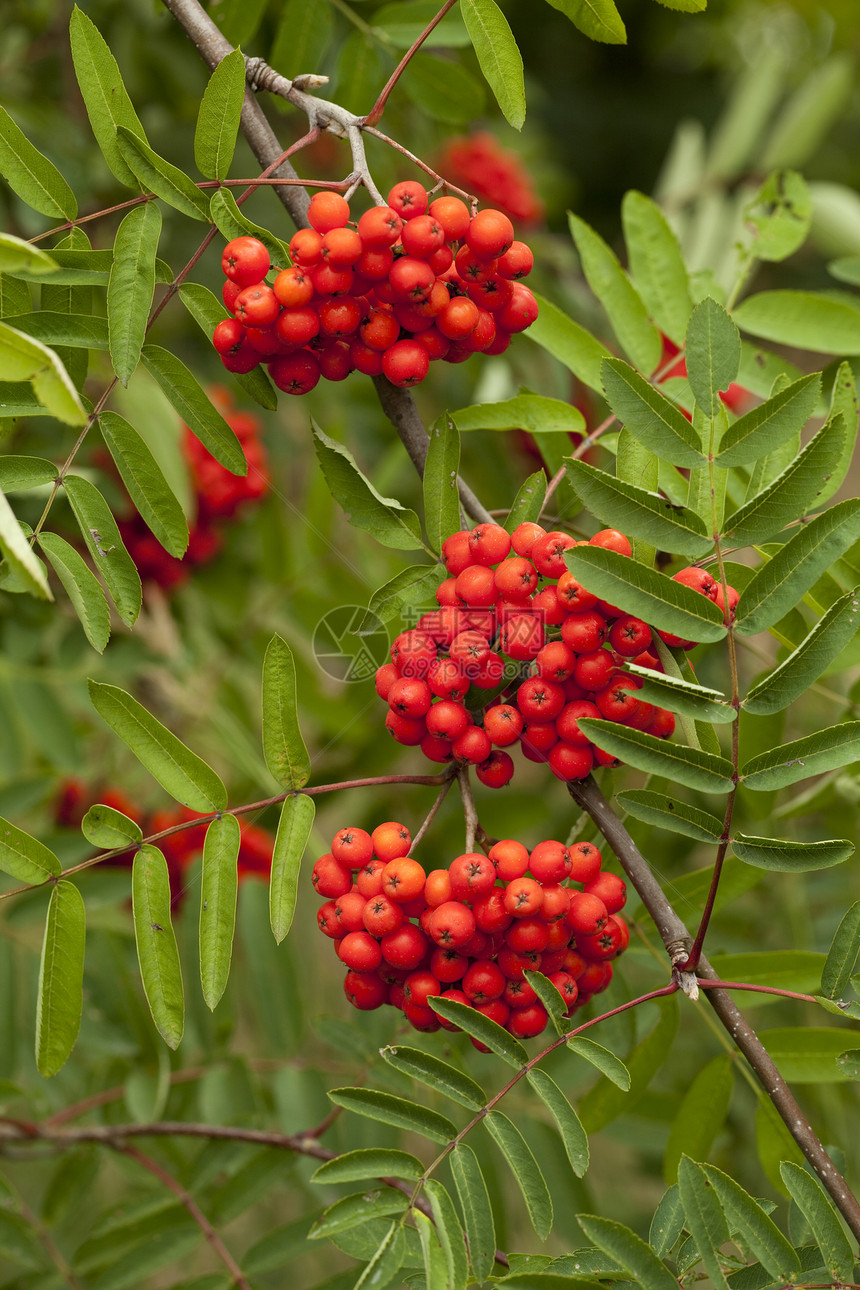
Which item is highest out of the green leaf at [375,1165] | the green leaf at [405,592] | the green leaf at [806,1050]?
the green leaf at [405,592]

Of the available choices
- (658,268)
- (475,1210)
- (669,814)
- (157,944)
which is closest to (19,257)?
(157,944)

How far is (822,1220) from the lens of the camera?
1.06 metres

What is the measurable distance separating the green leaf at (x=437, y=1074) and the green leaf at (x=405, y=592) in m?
0.54

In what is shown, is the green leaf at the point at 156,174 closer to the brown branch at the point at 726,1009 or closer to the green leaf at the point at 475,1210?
the brown branch at the point at 726,1009

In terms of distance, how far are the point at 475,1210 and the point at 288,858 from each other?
46 cm

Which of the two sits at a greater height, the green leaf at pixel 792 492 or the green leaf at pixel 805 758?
the green leaf at pixel 792 492

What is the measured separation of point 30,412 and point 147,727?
1.39 ft

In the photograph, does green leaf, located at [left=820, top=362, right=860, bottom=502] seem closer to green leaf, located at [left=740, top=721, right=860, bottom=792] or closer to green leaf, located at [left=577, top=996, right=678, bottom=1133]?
green leaf, located at [left=740, top=721, right=860, bottom=792]

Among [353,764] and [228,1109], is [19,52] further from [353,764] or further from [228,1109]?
[228,1109]

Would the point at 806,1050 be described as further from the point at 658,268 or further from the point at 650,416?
the point at 658,268

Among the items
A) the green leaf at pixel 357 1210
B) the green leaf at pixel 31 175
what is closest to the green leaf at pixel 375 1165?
the green leaf at pixel 357 1210

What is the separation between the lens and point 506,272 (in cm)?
122

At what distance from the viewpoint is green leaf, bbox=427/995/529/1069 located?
110 centimetres

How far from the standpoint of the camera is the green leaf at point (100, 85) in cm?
122
